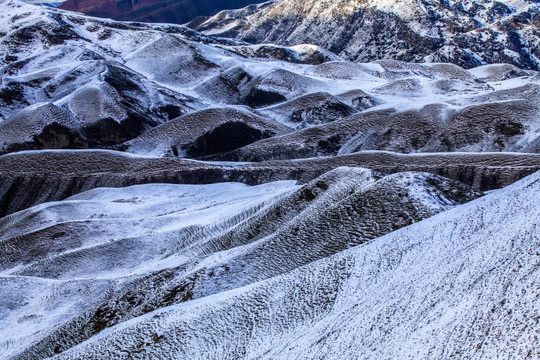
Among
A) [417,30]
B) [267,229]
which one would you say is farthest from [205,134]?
[417,30]

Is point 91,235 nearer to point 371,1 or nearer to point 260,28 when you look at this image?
point 371,1

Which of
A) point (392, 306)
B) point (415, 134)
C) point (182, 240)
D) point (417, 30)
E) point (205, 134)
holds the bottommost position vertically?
point (417, 30)

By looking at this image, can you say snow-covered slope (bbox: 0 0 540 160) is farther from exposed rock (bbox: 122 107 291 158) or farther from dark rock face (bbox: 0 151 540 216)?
dark rock face (bbox: 0 151 540 216)

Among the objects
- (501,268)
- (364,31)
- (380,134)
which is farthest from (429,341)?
(364,31)

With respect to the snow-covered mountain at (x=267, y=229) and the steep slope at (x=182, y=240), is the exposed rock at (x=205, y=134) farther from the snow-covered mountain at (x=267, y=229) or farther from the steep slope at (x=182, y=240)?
the steep slope at (x=182, y=240)

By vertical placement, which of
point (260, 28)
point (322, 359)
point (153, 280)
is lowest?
point (260, 28)

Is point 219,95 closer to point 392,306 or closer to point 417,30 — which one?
point 392,306
